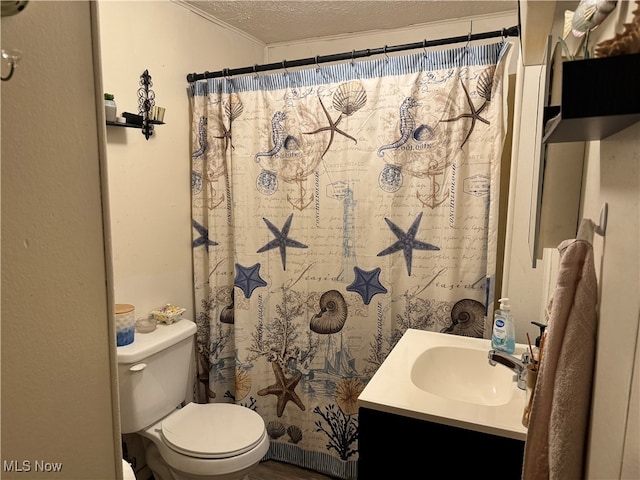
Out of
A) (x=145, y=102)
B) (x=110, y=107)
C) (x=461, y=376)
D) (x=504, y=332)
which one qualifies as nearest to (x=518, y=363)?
(x=504, y=332)

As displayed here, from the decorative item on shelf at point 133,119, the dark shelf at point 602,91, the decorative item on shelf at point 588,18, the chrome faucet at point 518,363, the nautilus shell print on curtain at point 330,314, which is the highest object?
the decorative item on shelf at point 133,119

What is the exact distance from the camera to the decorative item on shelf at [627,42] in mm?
450

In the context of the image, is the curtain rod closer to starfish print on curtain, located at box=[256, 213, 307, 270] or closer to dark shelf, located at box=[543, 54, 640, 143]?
starfish print on curtain, located at box=[256, 213, 307, 270]

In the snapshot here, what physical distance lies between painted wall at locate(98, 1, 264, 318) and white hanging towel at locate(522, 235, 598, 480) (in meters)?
1.77

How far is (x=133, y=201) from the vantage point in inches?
77.7

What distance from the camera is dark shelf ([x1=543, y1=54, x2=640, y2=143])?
447 millimetres

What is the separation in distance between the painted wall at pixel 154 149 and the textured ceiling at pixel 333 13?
152 mm

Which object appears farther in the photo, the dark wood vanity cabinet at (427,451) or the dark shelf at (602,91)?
the dark wood vanity cabinet at (427,451)

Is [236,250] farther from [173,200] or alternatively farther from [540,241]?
[540,241]

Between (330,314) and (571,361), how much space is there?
60.2 inches

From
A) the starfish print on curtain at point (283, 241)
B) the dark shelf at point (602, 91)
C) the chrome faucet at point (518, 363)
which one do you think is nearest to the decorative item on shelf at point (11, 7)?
the dark shelf at point (602, 91)

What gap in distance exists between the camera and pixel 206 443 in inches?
66.9

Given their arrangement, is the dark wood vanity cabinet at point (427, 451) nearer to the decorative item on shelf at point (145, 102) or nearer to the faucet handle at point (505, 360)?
the faucet handle at point (505, 360)

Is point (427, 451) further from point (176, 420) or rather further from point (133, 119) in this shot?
point (133, 119)
